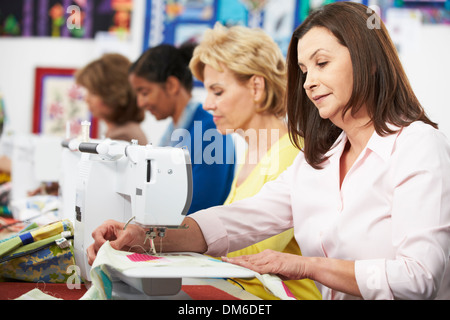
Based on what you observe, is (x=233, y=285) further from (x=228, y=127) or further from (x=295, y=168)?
(x=228, y=127)

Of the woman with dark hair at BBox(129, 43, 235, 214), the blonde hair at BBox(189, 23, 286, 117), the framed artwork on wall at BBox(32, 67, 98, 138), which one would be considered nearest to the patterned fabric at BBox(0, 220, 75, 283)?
the blonde hair at BBox(189, 23, 286, 117)

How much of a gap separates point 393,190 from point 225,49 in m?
1.07

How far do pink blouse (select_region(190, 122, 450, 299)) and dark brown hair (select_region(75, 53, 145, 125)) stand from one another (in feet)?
7.40

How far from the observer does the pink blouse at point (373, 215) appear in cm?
112

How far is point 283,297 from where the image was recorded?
3.54ft

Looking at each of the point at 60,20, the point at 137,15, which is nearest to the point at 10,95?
the point at 60,20

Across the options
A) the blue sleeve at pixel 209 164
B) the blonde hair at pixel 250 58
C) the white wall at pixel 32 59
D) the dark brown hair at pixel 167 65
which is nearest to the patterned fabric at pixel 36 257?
the blue sleeve at pixel 209 164

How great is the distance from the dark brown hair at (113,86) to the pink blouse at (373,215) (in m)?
2.25

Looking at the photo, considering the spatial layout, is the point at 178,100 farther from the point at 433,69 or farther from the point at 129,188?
the point at 433,69

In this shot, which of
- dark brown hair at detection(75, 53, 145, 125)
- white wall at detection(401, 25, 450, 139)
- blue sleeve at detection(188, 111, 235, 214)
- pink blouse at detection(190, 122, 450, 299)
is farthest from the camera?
white wall at detection(401, 25, 450, 139)

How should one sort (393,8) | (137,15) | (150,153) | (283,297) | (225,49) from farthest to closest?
A: (137,15) < (393,8) < (225,49) < (150,153) < (283,297)

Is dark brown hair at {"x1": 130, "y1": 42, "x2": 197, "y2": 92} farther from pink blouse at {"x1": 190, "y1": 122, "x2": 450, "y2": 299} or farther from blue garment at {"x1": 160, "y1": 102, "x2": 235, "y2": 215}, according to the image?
pink blouse at {"x1": 190, "y1": 122, "x2": 450, "y2": 299}

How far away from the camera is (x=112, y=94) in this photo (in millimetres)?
3639

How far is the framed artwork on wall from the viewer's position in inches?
177
